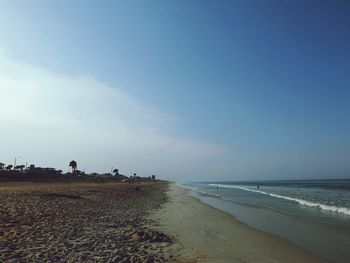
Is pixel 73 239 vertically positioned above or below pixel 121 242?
above

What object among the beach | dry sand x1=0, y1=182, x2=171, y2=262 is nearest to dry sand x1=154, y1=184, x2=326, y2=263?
the beach

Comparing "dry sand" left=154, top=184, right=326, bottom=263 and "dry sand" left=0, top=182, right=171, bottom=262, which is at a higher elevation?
"dry sand" left=0, top=182, right=171, bottom=262

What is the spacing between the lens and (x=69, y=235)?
42.7 ft

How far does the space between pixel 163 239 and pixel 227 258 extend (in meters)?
3.19

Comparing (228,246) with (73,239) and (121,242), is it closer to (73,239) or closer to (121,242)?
(121,242)

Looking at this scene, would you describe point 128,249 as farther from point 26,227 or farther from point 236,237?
point 236,237

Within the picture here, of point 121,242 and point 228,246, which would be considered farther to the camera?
point 228,246

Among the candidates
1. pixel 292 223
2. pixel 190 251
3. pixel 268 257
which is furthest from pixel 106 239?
pixel 292 223

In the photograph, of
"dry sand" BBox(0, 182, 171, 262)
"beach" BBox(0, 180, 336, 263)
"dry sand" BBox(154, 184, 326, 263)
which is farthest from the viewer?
"dry sand" BBox(154, 184, 326, 263)

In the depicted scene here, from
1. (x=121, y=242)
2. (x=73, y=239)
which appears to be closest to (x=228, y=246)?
(x=121, y=242)

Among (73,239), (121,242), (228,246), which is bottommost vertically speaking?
(228,246)

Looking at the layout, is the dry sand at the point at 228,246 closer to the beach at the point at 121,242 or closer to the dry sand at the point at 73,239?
the beach at the point at 121,242

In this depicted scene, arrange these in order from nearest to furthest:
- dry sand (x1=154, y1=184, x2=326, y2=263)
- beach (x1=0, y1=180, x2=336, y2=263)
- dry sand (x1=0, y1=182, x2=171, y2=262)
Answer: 1. dry sand (x1=0, y1=182, x2=171, y2=262)
2. beach (x1=0, y1=180, x2=336, y2=263)
3. dry sand (x1=154, y1=184, x2=326, y2=263)

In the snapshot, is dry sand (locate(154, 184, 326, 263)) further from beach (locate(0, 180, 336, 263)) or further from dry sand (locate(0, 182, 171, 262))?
dry sand (locate(0, 182, 171, 262))
